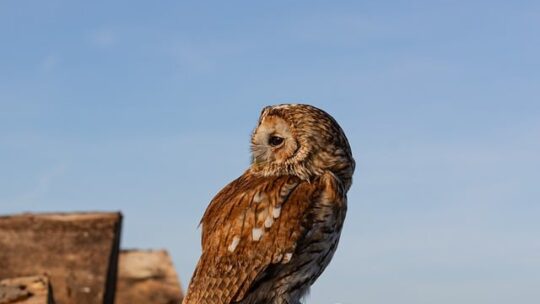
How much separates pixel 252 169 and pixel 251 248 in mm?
689

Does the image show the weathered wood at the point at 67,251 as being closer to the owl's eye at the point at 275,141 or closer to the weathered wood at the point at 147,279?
the weathered wood at the point at 147,279

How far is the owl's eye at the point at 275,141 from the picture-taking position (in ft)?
22.2

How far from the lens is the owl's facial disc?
6699 millimetres

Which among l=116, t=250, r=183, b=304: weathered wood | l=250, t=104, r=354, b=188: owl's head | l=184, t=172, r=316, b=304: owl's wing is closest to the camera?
l=184, t=172, r=316, b=304: owl's wing

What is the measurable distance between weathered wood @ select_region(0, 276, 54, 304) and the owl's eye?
5233mm

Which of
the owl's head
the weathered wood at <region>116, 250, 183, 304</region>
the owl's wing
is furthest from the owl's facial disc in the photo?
the weathered wood at <region>116, 250, 183, 304</region>

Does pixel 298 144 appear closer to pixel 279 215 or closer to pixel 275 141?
pixel 275 141

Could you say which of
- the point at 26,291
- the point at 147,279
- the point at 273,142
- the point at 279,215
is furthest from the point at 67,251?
the point at 279,215

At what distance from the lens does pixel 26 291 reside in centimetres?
1173

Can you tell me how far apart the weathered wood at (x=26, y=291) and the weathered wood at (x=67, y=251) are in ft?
4.01

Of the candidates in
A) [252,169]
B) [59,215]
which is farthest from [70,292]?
[252,169]

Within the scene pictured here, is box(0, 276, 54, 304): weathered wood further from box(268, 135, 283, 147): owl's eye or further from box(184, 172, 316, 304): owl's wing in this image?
box(184, 172, 316, 304): owl's wing

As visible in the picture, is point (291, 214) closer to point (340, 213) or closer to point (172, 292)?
point (340, 213)

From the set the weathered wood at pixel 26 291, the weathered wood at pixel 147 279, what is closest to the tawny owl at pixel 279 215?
the weathered wood at pixel 26 291
